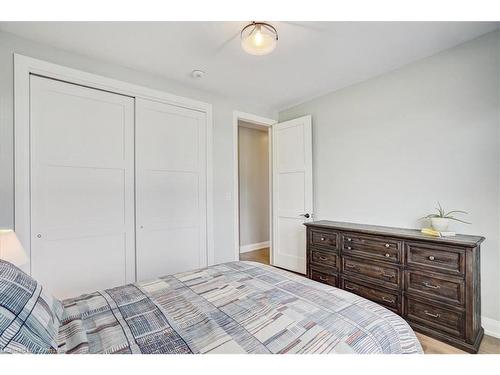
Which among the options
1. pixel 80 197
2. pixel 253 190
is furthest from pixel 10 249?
pixel 253 190

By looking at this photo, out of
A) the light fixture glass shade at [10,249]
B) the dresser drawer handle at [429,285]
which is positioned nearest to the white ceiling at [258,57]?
the light fixture glass shade at [10,249]

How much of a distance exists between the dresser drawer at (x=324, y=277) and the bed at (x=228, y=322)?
1.28m

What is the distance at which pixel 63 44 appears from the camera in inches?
84.7

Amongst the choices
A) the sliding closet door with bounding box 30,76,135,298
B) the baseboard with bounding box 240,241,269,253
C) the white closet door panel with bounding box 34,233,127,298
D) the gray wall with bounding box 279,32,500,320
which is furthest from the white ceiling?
the baseboard with bounding box 240,241,269,253

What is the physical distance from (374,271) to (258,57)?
7.66 ft

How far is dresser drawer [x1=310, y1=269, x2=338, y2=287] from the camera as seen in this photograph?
105 inches

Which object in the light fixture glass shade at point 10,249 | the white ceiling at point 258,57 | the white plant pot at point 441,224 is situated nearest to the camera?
the light fixture glass shade at point 10,249

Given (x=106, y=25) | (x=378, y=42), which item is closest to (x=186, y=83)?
(x=106, y=25)

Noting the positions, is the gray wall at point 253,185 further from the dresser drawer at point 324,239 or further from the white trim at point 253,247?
the dresser drawer at point 324,239

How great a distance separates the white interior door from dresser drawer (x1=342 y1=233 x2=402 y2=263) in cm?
86

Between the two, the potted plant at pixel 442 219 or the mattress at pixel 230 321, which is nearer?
the mattress at pixel 230 321

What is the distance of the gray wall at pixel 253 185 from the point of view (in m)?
4.98

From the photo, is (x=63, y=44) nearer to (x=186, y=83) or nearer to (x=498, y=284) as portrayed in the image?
(x=186, y=83)
